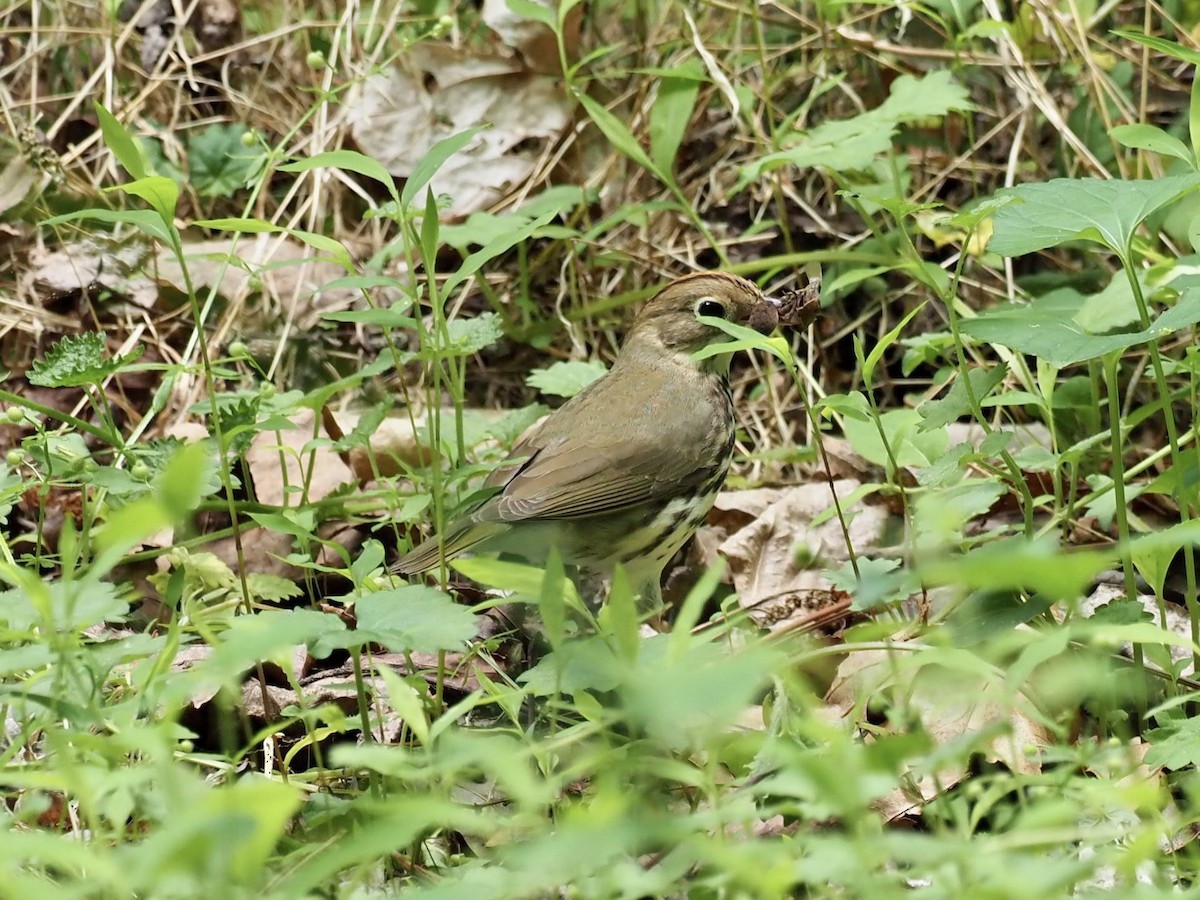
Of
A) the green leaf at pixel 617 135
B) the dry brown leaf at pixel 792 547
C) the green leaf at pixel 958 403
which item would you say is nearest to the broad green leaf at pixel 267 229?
the green leaf at pixel 958 403

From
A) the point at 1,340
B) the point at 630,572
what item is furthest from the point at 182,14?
the point at 630,572

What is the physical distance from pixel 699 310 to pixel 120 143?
1807mm

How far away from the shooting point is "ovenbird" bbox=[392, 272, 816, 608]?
11.0ft

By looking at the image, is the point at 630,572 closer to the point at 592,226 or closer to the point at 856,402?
the point at 856,402

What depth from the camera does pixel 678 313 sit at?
3.86 meters

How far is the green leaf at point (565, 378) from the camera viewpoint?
395cm

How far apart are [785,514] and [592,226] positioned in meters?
1.45

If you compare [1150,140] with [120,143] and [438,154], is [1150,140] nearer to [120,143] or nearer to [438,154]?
[438,154]

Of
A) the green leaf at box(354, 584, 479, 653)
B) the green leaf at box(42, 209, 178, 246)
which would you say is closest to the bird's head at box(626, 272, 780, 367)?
the green leaf at box(42, 209, 178, 246)

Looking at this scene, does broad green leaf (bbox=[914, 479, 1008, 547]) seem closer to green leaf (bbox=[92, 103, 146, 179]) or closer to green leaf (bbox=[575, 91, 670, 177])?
green leaf (bbox=[92, 103, 146, 179])

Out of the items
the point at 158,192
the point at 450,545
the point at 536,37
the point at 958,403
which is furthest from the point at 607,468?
the point at 536,37

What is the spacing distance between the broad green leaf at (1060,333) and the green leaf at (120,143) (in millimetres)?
1439

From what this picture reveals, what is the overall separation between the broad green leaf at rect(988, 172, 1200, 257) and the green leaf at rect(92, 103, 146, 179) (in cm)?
143

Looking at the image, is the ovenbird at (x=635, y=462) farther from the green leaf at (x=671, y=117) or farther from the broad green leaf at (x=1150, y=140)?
the broad green leaf at (x=1150, y=140)
